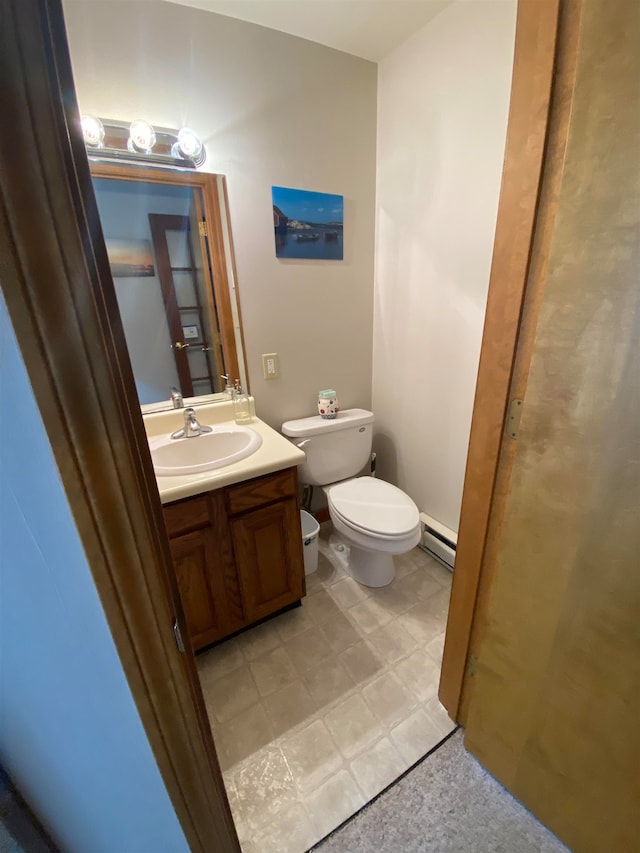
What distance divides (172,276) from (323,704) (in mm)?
1749

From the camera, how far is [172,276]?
1.46 m

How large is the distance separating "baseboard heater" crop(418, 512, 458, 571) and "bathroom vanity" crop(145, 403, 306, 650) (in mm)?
780

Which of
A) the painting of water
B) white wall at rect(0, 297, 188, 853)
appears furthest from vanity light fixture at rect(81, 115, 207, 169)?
white wall at rect(0, 297, 188, 853)

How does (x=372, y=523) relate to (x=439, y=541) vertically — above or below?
above

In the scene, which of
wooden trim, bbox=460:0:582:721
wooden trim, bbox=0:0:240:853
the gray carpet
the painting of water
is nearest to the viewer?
wooden trim, bbox=0:0:240:853

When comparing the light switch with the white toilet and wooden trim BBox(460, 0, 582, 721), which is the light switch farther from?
wooden trim BBox(460, 0, 582, 721)

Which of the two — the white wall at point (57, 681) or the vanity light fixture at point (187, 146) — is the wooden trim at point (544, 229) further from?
the vanity light fixture at point (187, 146)

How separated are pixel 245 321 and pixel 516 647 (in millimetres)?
1565

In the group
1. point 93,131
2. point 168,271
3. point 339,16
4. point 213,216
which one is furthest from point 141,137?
Result: point 339,16

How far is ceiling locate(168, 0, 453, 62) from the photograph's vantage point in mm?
1300

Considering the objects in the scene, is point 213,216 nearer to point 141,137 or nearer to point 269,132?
point 141,137

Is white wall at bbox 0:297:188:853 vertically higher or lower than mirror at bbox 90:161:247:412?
lower

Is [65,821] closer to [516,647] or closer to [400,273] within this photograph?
[516,647]

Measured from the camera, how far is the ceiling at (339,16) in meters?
1.30
